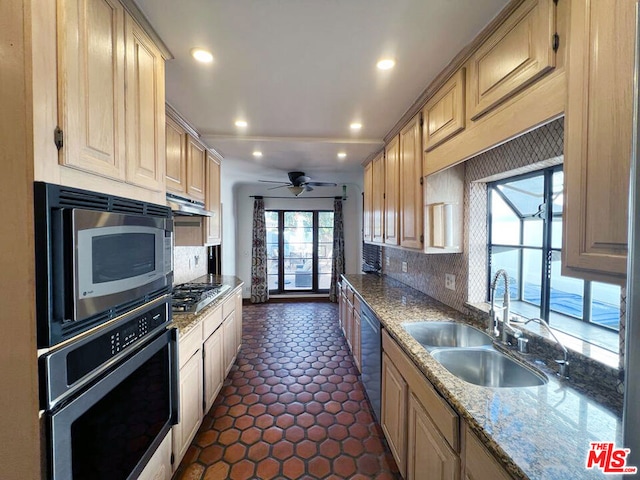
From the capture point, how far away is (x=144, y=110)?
1343 millimetres

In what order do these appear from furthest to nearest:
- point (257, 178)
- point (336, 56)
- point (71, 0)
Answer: point (257, 178) → point (336, 56) → point (71, 0)

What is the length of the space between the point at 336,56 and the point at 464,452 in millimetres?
1951

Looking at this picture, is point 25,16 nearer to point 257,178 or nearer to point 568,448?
point 568,448

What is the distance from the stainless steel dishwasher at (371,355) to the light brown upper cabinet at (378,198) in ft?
3.44

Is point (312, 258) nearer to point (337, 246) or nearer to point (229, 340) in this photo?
→ point (337, 246)

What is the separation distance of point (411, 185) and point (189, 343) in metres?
2.02

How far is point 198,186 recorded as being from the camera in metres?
2.77

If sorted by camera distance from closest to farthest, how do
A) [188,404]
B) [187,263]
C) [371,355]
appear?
[188,404] → [371,355] → [187,263]

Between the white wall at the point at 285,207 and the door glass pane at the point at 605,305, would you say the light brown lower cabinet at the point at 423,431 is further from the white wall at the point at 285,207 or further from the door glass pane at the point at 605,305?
the white wall at the point at 285,207

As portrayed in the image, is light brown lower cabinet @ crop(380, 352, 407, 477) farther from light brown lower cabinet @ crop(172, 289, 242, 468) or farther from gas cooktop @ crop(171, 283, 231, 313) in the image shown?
gas cooktop @ crop(171, 283, 231, 313)

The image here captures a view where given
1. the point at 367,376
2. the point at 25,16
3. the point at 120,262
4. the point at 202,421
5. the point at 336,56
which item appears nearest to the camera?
the point at 25,16

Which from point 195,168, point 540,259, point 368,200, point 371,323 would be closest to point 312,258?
point 368,200

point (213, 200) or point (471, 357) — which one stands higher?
point (213, 200)

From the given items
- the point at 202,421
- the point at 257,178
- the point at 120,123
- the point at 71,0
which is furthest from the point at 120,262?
the point at 257,178
